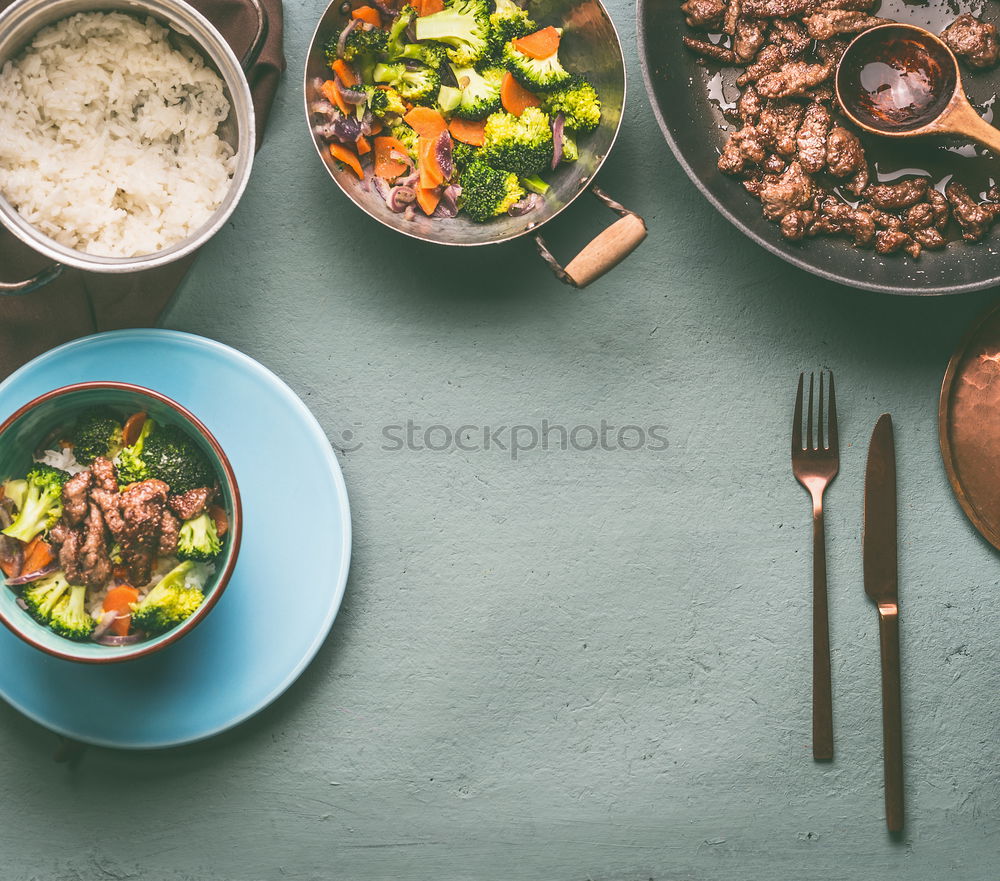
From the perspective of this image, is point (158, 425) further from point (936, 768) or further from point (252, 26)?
point (936, 768)

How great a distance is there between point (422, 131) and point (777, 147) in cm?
76

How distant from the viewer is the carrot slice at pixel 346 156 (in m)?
1.74

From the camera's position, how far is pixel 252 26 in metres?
1.77

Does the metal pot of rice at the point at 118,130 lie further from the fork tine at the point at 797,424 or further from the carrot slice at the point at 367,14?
the fork tine at the point at 797,424

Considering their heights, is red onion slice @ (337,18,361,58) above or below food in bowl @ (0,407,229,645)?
above

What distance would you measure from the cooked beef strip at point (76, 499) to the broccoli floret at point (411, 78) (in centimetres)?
Answer: 100

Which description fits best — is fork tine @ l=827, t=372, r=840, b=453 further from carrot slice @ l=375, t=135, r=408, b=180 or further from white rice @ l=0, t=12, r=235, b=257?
white rice @ l=0, t=12, r=235, b=257

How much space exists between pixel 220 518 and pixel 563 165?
3.36 feet

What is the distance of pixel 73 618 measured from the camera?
1.43 metres

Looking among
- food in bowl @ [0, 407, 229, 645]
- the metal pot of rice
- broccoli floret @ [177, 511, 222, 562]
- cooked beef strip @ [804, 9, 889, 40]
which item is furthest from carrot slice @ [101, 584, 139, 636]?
cooked beef strip @ [804, 9, 889, 40]

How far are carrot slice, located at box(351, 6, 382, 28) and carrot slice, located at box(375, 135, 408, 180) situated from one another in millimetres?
235

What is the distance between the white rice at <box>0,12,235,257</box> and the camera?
1626 millimetres

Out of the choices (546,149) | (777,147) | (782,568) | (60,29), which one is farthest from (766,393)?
(60,29)

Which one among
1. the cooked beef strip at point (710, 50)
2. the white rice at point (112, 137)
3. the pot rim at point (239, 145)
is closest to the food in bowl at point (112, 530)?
the pot rim at point (239, 145)
